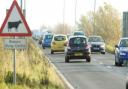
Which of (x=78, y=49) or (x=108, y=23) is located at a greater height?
(x=78, y=49)

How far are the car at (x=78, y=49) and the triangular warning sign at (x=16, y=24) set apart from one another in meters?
21.9

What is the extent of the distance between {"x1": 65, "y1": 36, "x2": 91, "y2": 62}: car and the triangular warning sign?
21.9 m

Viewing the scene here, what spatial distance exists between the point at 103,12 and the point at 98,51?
1490 inches

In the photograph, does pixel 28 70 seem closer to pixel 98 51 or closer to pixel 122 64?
pixel 122 64

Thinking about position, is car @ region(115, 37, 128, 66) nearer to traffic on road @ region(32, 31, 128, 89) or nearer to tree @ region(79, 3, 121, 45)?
traffic on road @ region(32, 31, 128, 89)

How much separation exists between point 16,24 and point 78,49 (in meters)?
22.3

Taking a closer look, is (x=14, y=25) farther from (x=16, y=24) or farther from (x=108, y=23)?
(x=108, y=23)

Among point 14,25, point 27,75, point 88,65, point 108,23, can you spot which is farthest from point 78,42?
point 108,23

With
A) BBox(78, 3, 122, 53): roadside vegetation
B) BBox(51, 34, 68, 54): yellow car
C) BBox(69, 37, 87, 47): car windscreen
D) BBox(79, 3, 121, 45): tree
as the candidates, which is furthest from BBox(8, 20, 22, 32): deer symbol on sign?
BBox(79, 3, 121, 45): tree

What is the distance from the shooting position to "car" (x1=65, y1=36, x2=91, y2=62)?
126 ft

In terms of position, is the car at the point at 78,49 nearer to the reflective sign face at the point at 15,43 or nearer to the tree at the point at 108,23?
the reflective sign face at the point at 15,43

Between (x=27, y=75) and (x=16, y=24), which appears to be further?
(x=27, y=75)

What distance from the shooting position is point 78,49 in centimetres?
3850

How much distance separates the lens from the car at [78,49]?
38500 mm
